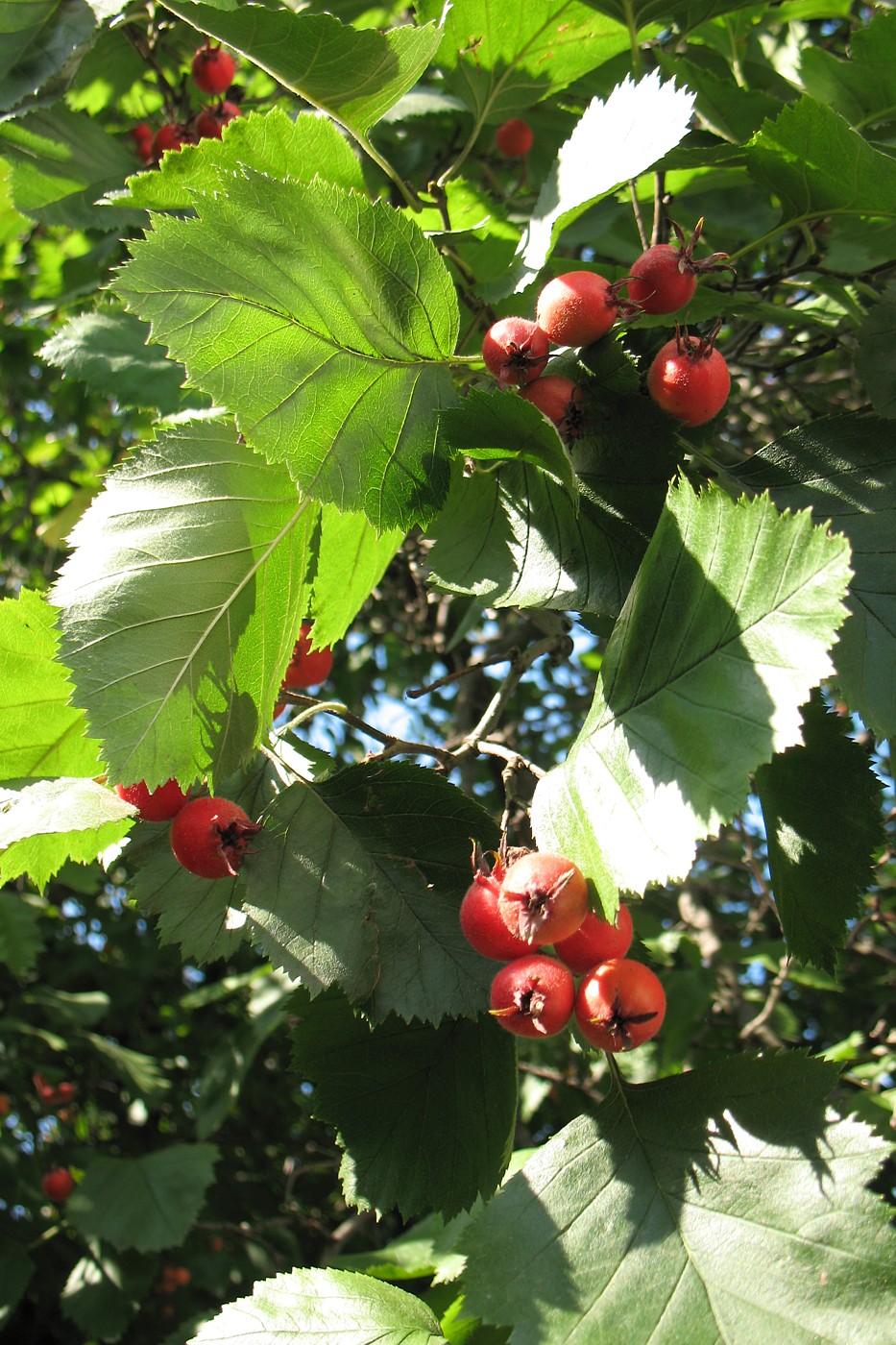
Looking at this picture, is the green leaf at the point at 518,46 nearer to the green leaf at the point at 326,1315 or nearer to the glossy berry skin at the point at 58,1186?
the green leaf at the point at 326,1315

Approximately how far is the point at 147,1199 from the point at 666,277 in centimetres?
370

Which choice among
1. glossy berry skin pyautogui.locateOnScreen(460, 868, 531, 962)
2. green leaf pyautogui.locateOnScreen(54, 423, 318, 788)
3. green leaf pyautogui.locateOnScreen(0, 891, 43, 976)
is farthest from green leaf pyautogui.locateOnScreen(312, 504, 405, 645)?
green leaf pyautogui.locateOnScreen(0, 891, 43, 976)

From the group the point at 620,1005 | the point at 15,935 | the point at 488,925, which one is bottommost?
the point at 15,935

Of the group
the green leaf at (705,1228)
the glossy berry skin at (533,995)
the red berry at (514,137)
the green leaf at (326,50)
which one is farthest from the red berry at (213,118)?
the green leaf at (705,1228)

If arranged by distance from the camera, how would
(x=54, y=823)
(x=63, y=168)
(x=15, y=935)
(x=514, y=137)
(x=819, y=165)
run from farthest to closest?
1. (x=15, y=935)
2. (x=514, y=137)
3. (x=63, y=168)
4. (x=819, y=165)
5. (x=54, y=823)

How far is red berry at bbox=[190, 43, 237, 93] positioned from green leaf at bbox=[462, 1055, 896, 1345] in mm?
2332

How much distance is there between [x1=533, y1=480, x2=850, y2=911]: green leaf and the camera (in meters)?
0.94

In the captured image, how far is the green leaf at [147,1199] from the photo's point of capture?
3.62 metres

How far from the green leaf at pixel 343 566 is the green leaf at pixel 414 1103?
0.57 metres

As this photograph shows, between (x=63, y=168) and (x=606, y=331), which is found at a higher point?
(x=63, y=168)

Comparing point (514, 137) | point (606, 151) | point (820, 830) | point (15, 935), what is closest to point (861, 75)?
point (606, 151)

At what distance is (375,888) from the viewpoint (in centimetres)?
136

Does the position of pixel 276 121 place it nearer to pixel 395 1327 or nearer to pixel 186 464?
pixel 186 464

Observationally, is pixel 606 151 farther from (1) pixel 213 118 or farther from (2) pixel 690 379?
(1) pixel 213 118
